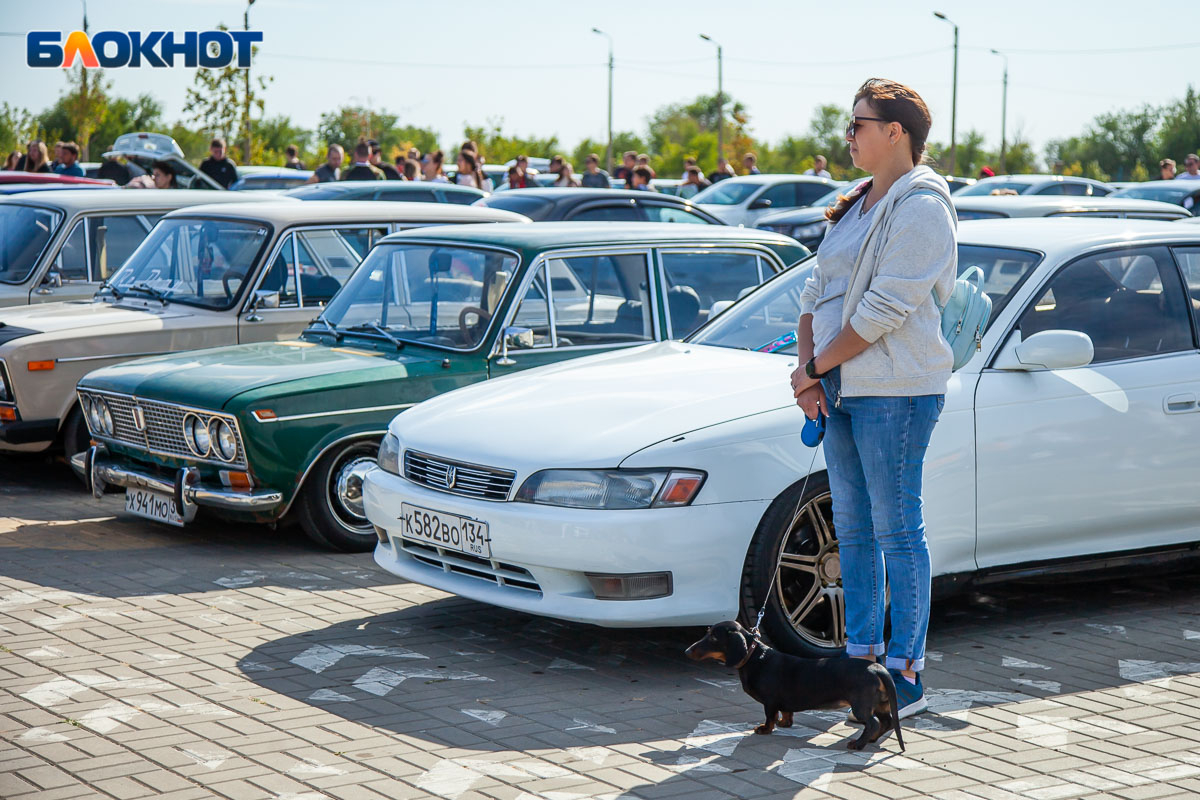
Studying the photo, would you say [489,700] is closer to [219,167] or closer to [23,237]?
[23,237]

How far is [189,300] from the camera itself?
900 centimetres

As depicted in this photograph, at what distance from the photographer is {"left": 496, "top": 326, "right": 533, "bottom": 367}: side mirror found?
24.3ft

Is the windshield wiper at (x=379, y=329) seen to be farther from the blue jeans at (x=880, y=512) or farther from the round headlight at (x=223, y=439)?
the blue jeans at (x=880, y=512)

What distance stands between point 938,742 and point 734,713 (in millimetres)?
674

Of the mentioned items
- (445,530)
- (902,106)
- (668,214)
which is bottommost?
(445,530)

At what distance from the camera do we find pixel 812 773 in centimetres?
425

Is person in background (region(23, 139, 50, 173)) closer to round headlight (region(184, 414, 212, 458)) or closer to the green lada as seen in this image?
the green lada

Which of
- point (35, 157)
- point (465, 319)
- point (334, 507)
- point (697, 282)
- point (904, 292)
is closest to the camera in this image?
point (904, 292)

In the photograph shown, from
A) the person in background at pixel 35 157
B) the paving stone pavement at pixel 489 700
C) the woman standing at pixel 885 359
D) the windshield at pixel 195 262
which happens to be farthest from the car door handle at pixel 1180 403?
the person in background at pixel 35 157

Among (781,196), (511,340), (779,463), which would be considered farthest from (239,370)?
(781,196)

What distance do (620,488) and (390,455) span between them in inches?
50.4

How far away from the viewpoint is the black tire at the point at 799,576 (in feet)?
16.7

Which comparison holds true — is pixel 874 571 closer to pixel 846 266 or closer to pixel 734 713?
pixel 734 713

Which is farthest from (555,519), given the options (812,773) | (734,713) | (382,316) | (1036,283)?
(382,316)
